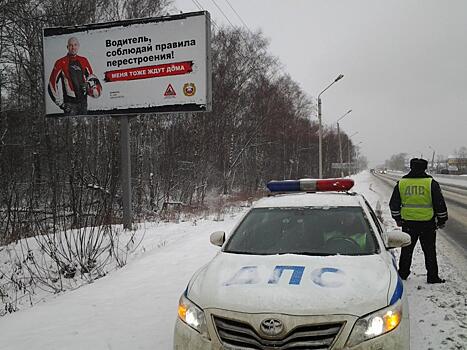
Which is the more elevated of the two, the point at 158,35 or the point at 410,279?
the point at 158,35

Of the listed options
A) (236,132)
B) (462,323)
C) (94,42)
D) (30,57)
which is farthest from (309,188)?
(236,132)

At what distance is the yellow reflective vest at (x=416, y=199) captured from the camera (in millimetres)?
5328

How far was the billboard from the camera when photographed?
10.6m

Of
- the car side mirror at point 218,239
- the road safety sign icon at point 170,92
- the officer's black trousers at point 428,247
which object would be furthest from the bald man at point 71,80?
the officer's black trousers at point 428,247

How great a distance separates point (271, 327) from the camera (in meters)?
2.39

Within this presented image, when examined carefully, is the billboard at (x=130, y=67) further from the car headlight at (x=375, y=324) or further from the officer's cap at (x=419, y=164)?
the car headlight at (x=375, y=324)

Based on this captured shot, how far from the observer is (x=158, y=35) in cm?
1080

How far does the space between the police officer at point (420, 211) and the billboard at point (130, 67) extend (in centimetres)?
631

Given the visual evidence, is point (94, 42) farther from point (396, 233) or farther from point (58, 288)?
point (396, 233)

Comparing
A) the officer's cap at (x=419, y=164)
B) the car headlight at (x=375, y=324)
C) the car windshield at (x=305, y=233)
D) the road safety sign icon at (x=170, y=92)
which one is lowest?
the car headlight at (x=375, y=324)

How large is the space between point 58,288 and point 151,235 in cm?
335

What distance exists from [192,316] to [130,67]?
31.6 ft

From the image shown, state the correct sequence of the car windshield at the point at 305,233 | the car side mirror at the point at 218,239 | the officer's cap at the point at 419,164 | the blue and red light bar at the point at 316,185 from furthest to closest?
the officer's cap at the point at 419,164 → the blue and red light bar at the point at 316,185 → the car side mirror at the point at 218,239 → the car windshield at the point at 305,233

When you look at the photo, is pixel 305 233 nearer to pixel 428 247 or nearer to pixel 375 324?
pixel 375 324
